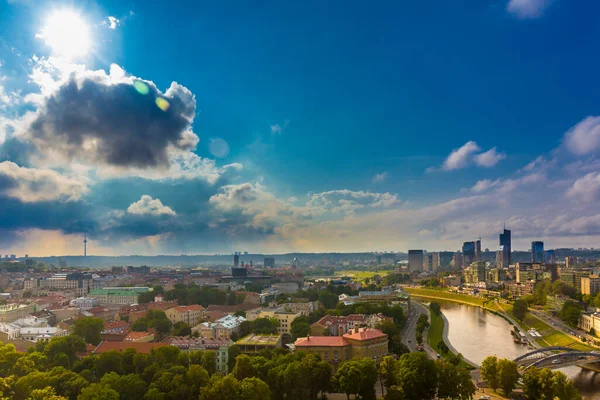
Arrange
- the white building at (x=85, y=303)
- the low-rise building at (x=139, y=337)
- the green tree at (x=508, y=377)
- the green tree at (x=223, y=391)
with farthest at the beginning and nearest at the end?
the white building at (x=85, y=303), the low-rise building at (x=139, y=337), the green tree at (x=508, y=377), the green tree at (x=223, y=391)

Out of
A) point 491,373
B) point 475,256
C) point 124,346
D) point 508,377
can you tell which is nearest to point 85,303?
point 124,346

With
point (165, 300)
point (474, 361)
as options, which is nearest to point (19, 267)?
point (165, 300)

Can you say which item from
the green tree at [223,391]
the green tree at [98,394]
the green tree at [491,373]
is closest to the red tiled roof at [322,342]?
the green tree at [491,373]

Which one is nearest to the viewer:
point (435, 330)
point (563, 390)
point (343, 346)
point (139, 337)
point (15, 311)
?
point (563, 390)

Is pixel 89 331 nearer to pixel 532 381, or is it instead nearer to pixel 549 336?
pixel 532 381

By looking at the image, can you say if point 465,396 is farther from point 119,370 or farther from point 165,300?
point 165,300

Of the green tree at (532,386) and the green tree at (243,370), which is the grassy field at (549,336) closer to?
the green tree at (532,386)
